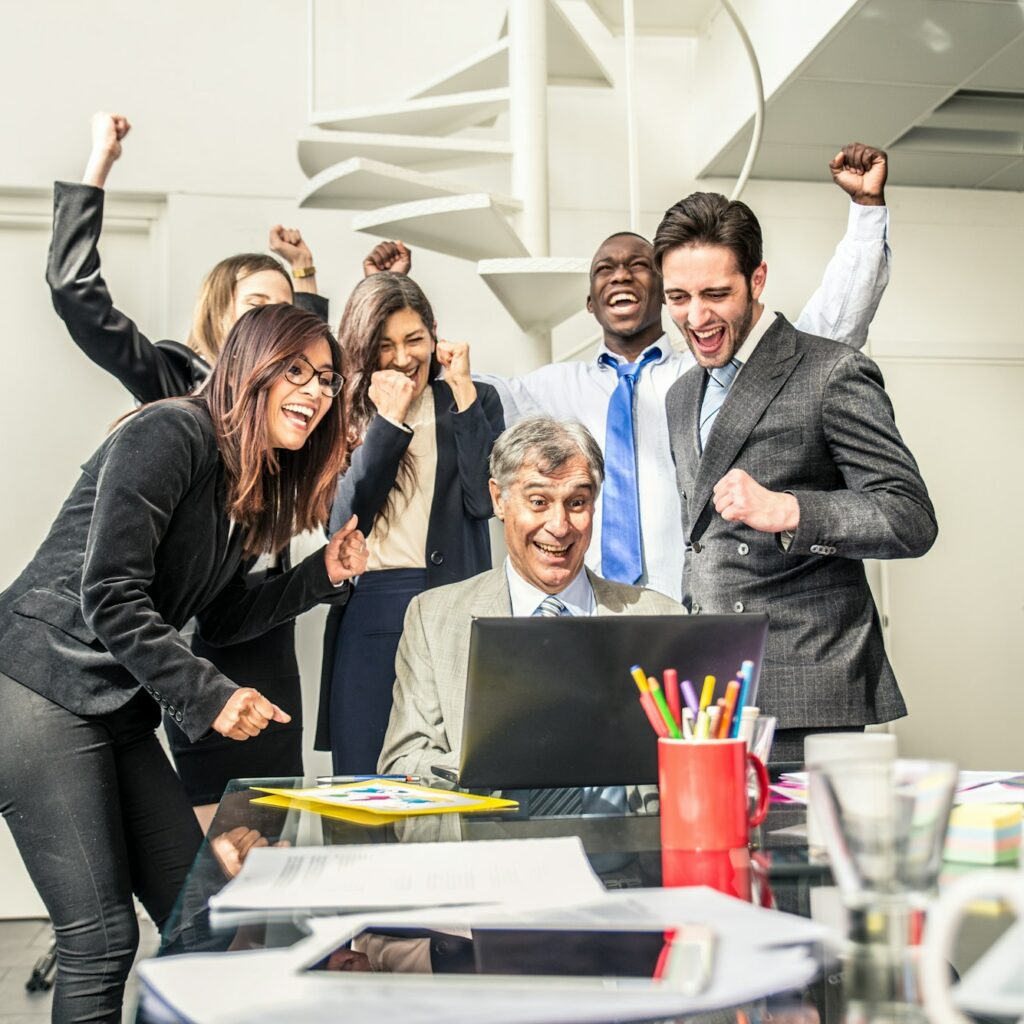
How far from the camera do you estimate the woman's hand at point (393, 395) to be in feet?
8.32

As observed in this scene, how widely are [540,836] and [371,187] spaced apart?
8.09ft

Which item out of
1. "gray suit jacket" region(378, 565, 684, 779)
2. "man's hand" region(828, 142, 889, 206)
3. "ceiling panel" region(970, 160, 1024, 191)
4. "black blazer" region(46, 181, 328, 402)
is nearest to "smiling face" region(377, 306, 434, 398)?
"black blazer" region(46, 181, 328, 402)

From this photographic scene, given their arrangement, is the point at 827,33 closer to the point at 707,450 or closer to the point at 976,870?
the point at 707,450

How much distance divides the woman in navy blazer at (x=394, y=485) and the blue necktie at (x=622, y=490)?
28cm

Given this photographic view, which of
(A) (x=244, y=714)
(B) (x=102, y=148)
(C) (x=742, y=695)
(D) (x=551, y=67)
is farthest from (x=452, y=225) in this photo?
(C) (x=742, y=695)

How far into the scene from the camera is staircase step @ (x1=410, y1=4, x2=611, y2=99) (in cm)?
345

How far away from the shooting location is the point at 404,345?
2.67 metres

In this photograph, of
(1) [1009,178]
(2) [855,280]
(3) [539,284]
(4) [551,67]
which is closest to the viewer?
(2) [855,280]

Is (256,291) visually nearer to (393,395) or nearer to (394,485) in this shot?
(393,395)

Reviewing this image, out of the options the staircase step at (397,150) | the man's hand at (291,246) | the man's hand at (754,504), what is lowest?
the man's hand at (754,504)

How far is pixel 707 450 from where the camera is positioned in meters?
2.09

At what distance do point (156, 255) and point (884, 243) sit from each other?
255 cm

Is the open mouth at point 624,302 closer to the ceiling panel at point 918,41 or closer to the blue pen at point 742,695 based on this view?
the ceiling panel at point 918,41

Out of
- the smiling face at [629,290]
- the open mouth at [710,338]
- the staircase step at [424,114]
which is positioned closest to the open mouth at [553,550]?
the open mouth at [710,338]
